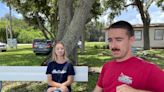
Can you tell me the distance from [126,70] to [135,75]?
0.38 feet

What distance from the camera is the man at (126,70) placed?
3.46 meters

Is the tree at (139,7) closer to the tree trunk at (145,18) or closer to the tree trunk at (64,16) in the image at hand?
the tree trunk at (145,18)

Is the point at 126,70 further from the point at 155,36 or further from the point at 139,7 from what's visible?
the point at 155,36

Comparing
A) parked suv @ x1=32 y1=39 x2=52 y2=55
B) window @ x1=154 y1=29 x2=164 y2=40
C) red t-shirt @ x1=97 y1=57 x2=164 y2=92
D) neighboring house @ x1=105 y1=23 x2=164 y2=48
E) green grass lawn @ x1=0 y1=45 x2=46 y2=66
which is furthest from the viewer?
window @ x1=154 y1=29 x2=164 y2=40

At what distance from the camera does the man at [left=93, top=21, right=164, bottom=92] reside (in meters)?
3.46

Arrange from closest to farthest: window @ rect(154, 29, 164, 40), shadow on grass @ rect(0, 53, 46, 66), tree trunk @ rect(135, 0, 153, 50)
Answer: shadow on grass @ rect(0, 53, 46, 66) → tree trunk @ rect(135, 0, 153, 50) → window @ rect(154, 29, 164, 40)

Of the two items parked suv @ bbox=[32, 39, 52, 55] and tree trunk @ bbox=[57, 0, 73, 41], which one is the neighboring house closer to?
parked suv @ bbox=[32, 39, 52, 55]

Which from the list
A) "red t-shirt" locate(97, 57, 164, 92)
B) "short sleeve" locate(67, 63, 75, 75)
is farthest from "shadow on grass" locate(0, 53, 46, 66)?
"red t-shirt" locate(97, 57, 164, 92)

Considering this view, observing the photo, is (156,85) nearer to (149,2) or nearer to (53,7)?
(53,7)

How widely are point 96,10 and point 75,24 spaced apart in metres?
16.1

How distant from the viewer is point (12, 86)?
36.2ft

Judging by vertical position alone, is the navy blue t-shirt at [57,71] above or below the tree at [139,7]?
below

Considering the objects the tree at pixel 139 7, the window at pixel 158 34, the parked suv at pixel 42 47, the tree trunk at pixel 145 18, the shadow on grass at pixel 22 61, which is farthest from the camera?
the window at pixel 158 34

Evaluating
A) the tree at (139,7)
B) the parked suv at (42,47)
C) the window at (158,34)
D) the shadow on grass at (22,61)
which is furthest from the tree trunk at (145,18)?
the shadow on grass at (22,61)
